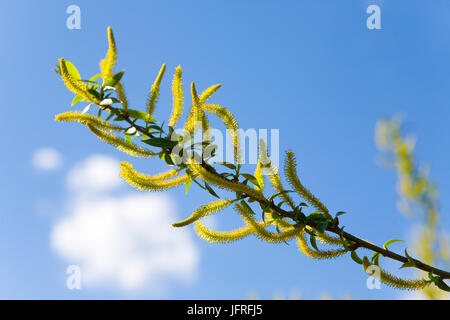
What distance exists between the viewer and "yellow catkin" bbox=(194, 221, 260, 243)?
1.43 m

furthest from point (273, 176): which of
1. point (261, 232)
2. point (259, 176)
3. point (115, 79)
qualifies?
point (115, 79)

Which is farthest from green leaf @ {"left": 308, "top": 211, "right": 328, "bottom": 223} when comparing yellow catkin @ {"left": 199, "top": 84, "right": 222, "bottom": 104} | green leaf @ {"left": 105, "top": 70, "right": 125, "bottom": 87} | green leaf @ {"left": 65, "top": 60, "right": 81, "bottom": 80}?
green leaf @ {"left": 65, "top": 60, "right": 81, "bottom": 80}

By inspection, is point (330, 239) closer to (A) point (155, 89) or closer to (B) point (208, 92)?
(B) point (208, 92)

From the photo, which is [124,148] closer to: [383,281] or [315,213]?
[315,213]

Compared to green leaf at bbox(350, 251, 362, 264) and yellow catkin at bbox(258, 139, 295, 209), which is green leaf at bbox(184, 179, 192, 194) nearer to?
yellow catkin at bbox(258, 139, 295, 209)

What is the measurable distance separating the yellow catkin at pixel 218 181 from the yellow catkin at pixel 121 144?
17cm

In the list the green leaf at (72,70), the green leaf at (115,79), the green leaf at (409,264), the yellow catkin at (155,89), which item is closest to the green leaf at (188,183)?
the yellow catkin at (155,89)

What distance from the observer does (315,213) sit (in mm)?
1458

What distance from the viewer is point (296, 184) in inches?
54.8

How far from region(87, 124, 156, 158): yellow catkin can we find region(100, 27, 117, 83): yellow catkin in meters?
0.17

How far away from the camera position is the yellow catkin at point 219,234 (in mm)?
1430
